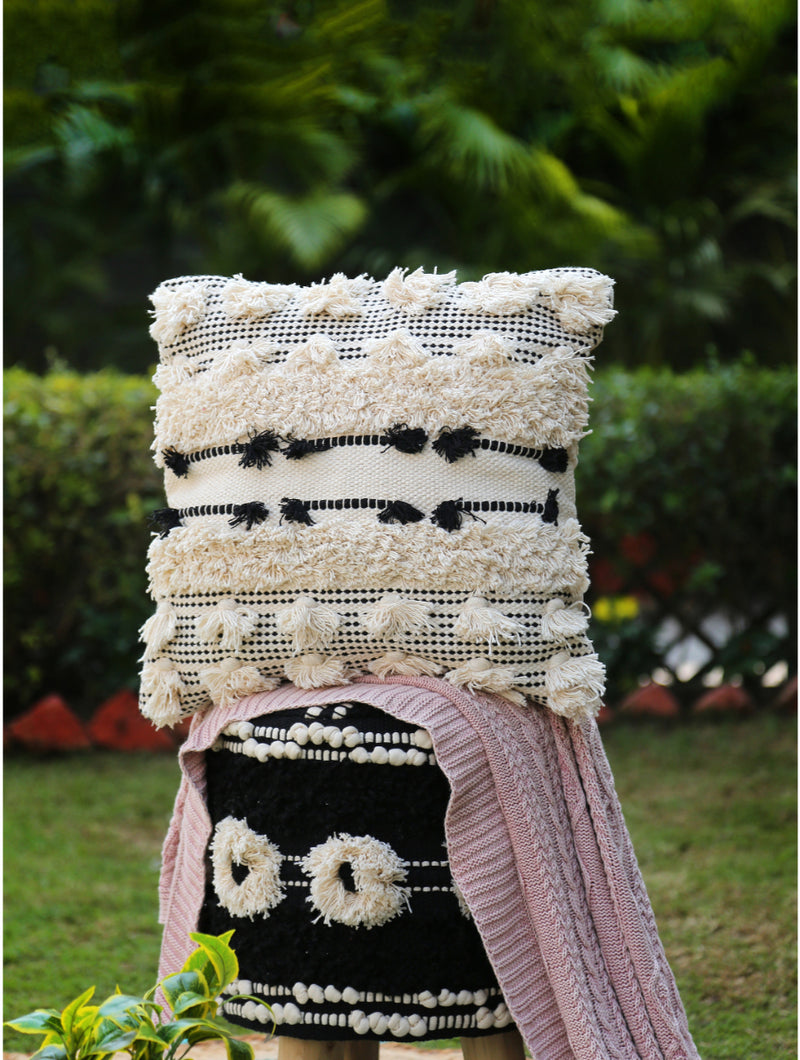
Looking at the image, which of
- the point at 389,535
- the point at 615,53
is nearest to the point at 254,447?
the point at 389,535

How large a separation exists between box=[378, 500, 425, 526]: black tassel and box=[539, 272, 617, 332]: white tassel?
374 mm

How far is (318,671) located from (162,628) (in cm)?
28

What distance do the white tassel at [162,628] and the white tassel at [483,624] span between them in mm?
462

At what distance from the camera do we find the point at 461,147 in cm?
877

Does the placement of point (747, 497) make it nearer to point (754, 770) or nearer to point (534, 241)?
point (754, 770)

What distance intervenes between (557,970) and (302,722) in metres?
0.51

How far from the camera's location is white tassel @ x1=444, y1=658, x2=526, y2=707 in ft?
5.79

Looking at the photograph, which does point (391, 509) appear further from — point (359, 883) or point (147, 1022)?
point (147, 1022)

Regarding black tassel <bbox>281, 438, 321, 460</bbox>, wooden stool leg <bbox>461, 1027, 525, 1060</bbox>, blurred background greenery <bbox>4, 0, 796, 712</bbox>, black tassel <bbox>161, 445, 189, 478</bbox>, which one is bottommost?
wooden stool leg <bbox>461, 1027, 525, 1060</bbox>

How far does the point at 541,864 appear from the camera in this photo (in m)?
1.73

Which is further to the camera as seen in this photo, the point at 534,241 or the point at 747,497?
the point at 534,241

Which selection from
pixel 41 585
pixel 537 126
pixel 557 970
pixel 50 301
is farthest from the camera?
pixel 50 301

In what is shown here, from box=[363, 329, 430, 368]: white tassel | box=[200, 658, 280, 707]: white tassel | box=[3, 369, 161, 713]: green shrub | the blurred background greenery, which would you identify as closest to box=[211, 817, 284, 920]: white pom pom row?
box=[200, 658, 280, 707]: white tassel

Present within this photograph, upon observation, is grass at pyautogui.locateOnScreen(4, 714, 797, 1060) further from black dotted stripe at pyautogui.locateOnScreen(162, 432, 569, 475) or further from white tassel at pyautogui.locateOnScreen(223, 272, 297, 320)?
white tassel at pyautogui.locateOnScreen(223, 272, 297, 320)
